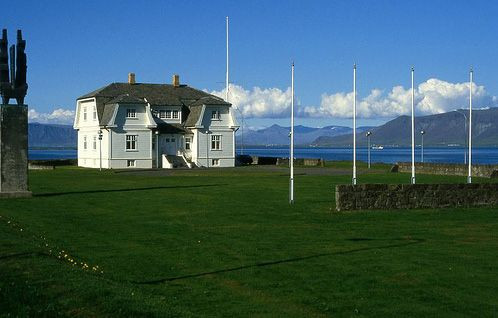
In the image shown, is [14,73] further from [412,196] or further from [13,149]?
[412,196]

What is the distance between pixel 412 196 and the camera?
3164cm

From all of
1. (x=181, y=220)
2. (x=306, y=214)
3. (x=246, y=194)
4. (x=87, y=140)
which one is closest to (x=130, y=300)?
(x=181, y=220)

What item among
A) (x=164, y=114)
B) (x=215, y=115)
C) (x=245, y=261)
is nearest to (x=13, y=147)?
(x=245, y=261)

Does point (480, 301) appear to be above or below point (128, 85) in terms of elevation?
below

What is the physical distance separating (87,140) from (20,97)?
4453 cm

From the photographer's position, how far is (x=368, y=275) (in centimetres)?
1584

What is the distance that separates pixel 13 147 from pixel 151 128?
1596 inches

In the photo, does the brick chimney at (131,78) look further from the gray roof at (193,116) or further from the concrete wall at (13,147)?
the concrete wall at (13,147)

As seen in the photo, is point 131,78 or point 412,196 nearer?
point 412,196

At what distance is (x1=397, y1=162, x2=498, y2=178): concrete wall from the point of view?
5984cm

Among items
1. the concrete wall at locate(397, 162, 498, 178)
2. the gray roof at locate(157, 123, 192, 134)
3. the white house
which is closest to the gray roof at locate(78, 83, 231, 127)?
the white house

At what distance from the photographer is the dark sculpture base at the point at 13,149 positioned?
36969 mm

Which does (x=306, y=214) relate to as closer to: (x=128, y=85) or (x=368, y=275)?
(x=368, y=275)

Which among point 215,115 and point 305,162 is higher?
point 215,115
